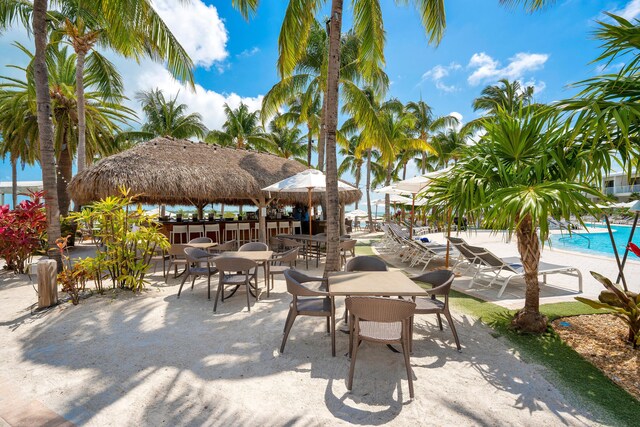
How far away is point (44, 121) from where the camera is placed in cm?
588

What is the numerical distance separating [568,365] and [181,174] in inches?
385

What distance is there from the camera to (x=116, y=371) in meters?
2.85

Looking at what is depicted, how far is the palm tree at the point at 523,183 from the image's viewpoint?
2.77m

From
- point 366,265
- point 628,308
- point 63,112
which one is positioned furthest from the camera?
point 63,112

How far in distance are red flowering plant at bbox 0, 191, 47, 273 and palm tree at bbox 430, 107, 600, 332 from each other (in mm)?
8637

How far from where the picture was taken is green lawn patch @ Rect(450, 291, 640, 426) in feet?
7.65

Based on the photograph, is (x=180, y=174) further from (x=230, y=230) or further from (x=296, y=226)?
(x=296, y=226)

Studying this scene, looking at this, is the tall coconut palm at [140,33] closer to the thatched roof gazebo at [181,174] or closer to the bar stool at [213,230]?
the thatched roof gazebo at [181,174]

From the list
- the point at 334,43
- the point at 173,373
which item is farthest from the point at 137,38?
the point at 173,373

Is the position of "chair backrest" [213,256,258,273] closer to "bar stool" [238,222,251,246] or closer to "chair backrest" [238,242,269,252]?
"chair backrest" [238,242,269,252]

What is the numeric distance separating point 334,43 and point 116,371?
609 cm

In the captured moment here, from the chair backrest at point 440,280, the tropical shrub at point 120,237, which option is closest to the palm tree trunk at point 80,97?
the tropical shrub at point 120,237

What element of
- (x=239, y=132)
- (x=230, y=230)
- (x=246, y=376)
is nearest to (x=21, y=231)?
(x=230, y=230)

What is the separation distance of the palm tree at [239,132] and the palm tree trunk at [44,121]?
17.1m
